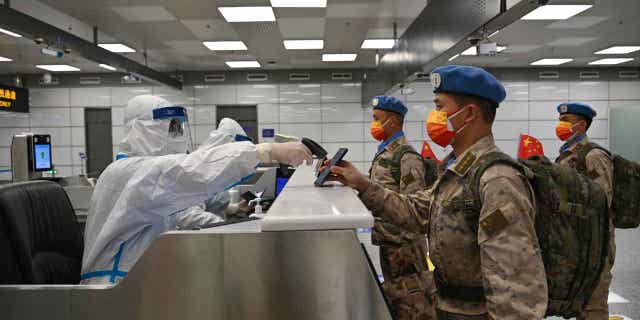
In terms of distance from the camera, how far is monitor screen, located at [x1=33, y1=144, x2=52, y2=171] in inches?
212

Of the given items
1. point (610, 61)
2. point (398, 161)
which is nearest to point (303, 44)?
point (398, 161)

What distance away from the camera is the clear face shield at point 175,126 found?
211 centimetres

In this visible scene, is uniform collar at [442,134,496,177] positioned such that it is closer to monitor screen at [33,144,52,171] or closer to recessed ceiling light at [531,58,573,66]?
monitor screen at [33,144,52,171]

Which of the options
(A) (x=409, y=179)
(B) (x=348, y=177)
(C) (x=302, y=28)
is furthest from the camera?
(C) (x=302, y=28)

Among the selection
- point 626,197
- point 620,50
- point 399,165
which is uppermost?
point 620,50

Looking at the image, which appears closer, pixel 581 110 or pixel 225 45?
pixel 581 110

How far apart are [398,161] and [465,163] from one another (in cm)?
176

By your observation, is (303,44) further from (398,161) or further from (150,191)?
(150,191)

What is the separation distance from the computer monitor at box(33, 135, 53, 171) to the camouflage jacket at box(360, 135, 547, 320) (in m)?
5.66

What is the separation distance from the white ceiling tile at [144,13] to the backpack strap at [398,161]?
439 cm

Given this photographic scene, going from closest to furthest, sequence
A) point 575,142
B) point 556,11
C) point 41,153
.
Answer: point 575,142
point 41,153
point 556,11

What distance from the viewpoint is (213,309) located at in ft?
3.78

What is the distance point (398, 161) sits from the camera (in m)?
3.22

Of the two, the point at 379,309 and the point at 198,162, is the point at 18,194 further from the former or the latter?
the point at 379,309
